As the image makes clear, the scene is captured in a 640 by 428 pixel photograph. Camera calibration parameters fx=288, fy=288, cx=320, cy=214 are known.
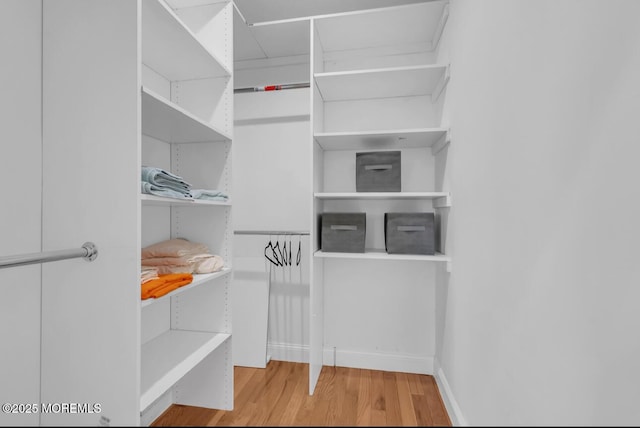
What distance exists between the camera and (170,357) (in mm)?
1151

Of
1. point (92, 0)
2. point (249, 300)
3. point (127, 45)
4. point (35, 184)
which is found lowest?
point (249, 300)

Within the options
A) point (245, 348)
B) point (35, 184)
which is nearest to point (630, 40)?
point (35, 184)

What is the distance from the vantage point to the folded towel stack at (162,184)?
90 cm

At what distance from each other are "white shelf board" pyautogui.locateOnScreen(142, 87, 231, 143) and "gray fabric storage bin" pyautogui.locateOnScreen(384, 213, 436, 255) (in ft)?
3.10

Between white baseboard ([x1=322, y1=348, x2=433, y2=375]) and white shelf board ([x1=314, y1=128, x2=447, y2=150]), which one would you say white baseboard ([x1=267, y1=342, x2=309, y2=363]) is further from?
white shelf board ([x1=314, y1=128, x2=447, y2=150])

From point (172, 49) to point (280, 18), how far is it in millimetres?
836

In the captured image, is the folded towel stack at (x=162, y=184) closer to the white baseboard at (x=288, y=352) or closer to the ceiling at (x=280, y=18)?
the ceiling at (x=280, y=18)

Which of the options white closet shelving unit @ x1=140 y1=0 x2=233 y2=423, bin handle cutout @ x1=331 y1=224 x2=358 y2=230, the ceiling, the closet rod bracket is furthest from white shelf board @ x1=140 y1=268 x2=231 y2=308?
the ceiling

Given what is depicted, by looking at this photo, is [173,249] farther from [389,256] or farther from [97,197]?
[389,256]

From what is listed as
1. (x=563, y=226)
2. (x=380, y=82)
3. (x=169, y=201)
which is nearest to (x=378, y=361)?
(x=169, y=201)

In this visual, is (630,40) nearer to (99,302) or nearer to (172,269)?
(99,302)

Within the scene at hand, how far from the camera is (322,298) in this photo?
1850 millimetres

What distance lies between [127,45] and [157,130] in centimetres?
41

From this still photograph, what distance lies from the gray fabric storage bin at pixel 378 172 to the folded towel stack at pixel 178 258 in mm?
855
